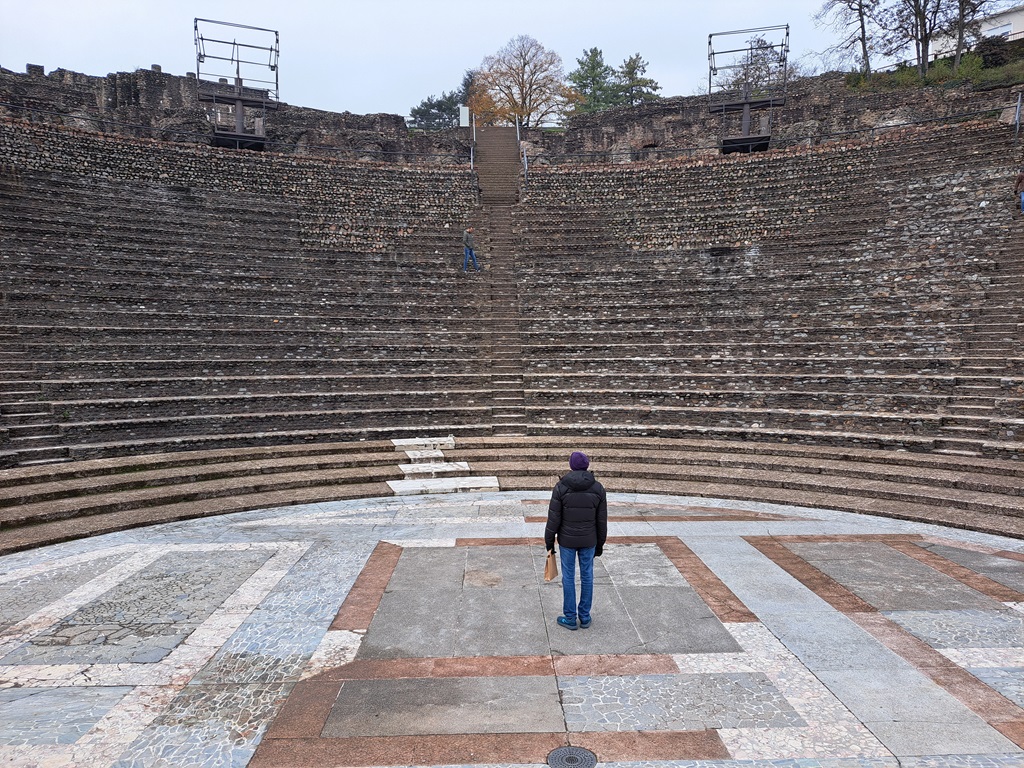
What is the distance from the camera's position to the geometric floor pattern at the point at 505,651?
→ 3.64m

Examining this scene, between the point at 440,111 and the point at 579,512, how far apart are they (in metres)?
64.2

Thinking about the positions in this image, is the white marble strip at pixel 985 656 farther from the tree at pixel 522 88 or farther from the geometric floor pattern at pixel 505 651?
the tree at pixel 522 88

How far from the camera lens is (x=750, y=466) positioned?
10359mm

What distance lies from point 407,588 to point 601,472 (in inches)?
204

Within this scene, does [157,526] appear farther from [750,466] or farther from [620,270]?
[620,270]

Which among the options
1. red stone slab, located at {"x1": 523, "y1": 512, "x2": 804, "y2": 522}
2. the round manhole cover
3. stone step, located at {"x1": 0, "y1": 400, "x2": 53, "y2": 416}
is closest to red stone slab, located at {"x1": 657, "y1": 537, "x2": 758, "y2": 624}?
red stone slab, located at {"x1": 523, "y1": 512, "x2": 804, "y2": 522}

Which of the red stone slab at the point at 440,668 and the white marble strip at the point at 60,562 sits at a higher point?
the red stone slab at the point at 440,668

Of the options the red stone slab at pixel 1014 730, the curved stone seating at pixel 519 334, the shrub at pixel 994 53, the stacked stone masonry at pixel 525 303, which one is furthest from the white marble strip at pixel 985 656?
the shrub at pixel 994 53

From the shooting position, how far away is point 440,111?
200 ft

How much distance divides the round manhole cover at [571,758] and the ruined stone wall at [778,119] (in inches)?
827

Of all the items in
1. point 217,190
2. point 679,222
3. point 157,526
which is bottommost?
point 157,526

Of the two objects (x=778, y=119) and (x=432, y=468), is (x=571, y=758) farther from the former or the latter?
(x=778, y=119)

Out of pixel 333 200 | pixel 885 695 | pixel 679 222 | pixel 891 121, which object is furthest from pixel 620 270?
pixel 891 121

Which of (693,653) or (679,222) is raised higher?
(679,222)
